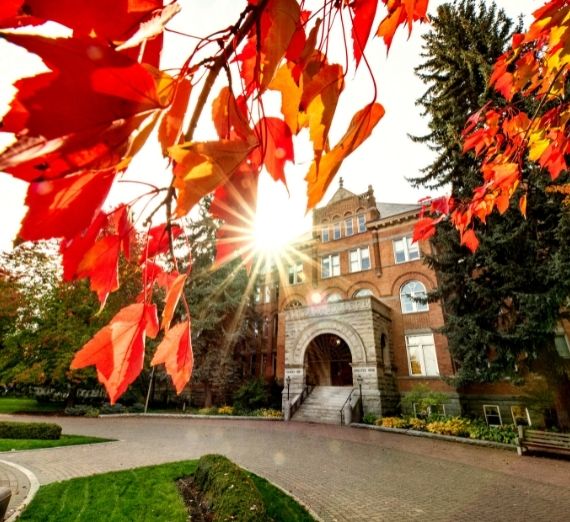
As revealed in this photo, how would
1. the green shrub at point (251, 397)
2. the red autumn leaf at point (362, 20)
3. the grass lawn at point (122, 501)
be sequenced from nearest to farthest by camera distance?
the red autumn leaf at point (362, 20) < the grass lawn at point (122, 501) < the green shrub at point (251, 397)

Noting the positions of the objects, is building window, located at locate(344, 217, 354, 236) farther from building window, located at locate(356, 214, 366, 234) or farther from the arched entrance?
the arched entrance

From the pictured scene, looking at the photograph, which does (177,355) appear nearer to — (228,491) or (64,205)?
(64,205)

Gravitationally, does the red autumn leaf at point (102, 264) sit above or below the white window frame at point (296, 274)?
below

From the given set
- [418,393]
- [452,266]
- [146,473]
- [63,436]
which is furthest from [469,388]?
[63,436]

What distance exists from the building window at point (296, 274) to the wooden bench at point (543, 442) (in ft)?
51.3

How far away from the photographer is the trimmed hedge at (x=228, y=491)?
402cm

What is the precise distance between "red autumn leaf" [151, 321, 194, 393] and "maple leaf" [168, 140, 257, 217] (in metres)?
0.45

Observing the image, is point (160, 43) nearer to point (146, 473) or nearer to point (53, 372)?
point (146, 473)

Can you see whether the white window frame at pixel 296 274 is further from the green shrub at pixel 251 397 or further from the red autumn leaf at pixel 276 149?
the red autumn leaf at pixel 276 149

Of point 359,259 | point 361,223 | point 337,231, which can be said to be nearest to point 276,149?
point 359,259

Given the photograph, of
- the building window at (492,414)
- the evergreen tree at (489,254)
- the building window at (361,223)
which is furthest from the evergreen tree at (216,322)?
the building window at (492,414)

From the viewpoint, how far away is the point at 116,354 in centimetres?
67

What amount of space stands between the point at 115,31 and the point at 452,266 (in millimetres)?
14162

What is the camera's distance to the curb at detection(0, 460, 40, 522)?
4.38 metres
